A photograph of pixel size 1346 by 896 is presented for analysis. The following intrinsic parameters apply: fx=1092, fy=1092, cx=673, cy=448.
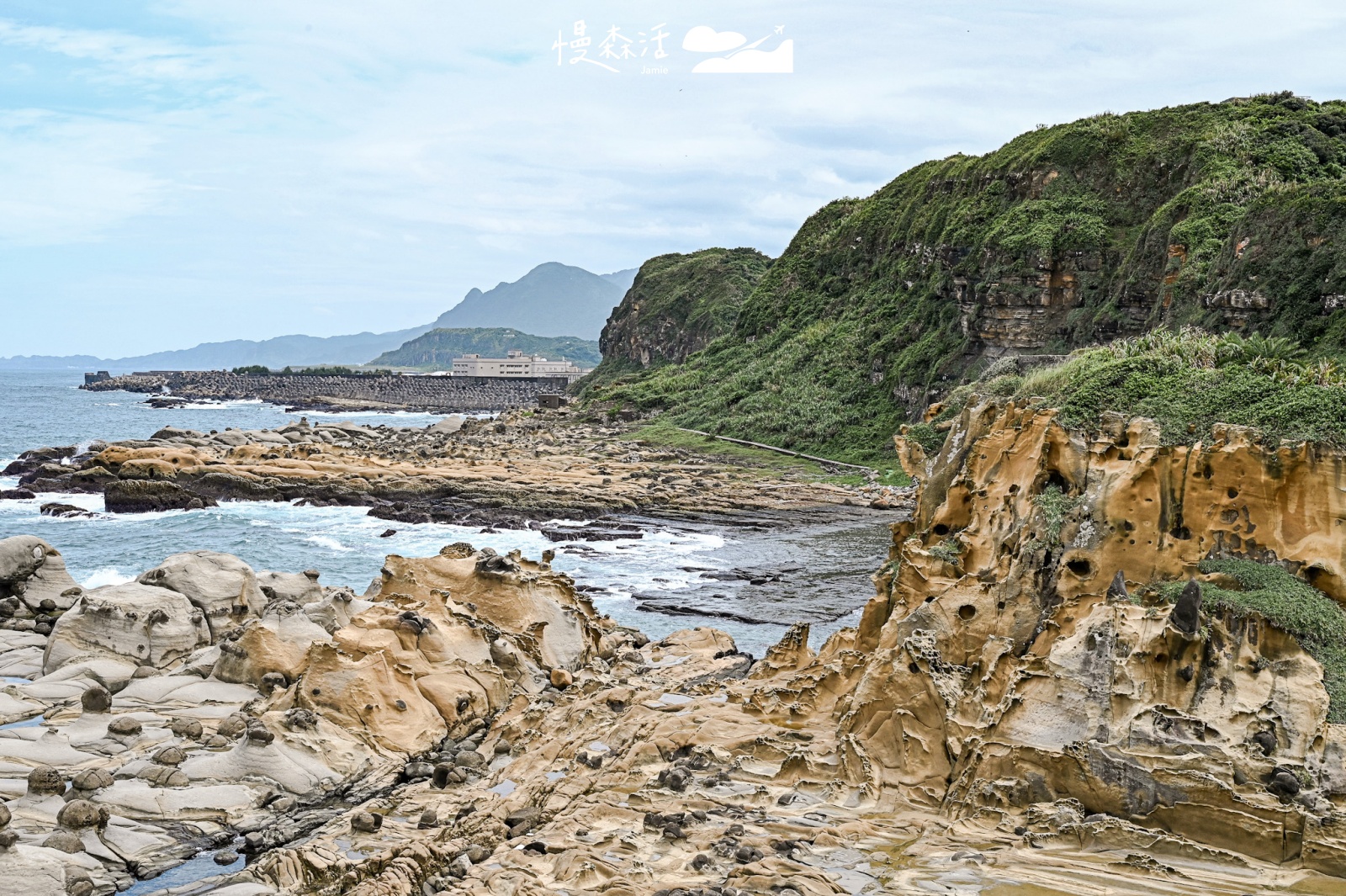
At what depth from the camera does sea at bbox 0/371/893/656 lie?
26.5m

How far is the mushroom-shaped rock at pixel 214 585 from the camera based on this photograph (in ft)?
65.1

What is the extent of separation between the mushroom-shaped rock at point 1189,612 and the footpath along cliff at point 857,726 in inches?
1.7

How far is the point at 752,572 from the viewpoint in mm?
31047

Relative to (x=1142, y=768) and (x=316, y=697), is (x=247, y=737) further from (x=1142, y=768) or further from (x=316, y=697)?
(x=1142, y=768)

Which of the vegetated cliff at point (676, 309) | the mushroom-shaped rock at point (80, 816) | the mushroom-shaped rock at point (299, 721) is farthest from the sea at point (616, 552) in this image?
the vegetated cliff at point (676, 309)

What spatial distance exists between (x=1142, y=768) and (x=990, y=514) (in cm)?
563

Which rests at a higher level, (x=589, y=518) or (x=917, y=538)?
(x=917, y=538)

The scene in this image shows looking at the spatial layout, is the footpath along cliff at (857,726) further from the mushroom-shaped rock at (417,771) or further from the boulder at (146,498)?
the boulder at (146,498)

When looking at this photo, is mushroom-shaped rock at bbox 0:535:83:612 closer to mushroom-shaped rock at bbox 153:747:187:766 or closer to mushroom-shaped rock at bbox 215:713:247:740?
mushroom-shaped rock at bbox 215:713:247:740

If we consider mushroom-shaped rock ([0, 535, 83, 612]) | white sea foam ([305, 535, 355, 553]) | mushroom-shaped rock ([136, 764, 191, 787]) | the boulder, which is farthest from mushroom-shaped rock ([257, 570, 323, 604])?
the boulder

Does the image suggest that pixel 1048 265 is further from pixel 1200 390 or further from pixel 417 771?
pixel 417 771

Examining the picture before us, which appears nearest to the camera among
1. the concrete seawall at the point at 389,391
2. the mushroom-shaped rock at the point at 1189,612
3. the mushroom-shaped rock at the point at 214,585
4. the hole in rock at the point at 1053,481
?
the mushroom-shaped rock at the point at 1189,612

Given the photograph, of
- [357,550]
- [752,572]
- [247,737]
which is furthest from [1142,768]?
[357,550]

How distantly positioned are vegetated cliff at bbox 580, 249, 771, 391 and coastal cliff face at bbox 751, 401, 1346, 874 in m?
87.4
